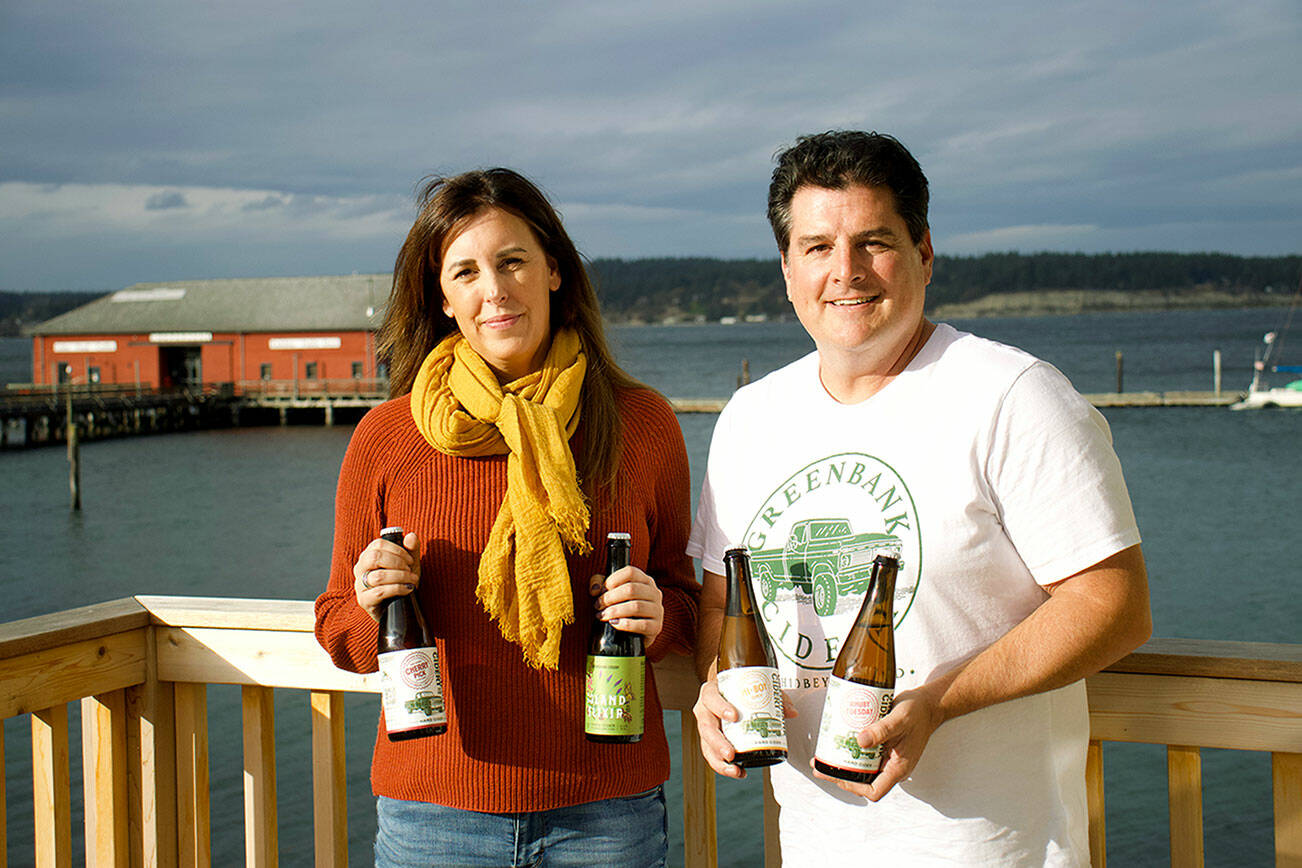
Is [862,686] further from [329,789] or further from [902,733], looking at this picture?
[329,789]

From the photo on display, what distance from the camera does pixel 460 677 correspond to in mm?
2328

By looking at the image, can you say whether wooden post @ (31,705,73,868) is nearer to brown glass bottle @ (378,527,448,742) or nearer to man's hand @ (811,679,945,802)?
brown glass bottle @ (378,527,448,742)

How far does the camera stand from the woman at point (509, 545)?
2.24m

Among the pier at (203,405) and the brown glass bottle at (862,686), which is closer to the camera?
the brown glass bottle at (862,686)

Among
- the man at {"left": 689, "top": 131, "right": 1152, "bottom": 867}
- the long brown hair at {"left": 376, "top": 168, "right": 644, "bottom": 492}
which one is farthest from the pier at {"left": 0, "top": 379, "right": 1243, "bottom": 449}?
the man at {"left": 689, "top": 131, "right": 1152, "bottom": 867}

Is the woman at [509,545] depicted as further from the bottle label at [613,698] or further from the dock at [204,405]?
the dock at [204,405]

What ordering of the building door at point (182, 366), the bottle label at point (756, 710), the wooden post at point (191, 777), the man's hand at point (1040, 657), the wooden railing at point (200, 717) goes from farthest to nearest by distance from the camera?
the building door at point (182, 366)
the wooden post at point (191, 777)
the wooden railing at point (200, 717)
the bottle label at point (756, 710)
the man's hand at point (1040, 657)

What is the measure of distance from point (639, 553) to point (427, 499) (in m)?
0.48

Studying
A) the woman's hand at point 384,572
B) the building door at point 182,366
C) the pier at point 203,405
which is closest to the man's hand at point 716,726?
the woman's hand at point 384,572

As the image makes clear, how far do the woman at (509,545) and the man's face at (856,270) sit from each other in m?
0.56

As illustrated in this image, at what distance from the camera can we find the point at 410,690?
2.18 m

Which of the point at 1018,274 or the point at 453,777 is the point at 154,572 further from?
the point at 1018,274

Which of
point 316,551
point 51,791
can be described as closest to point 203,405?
point 316,551

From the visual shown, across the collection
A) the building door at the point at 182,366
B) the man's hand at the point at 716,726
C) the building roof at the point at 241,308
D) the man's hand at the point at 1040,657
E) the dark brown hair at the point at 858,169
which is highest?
the building roof at the point at 241,308
